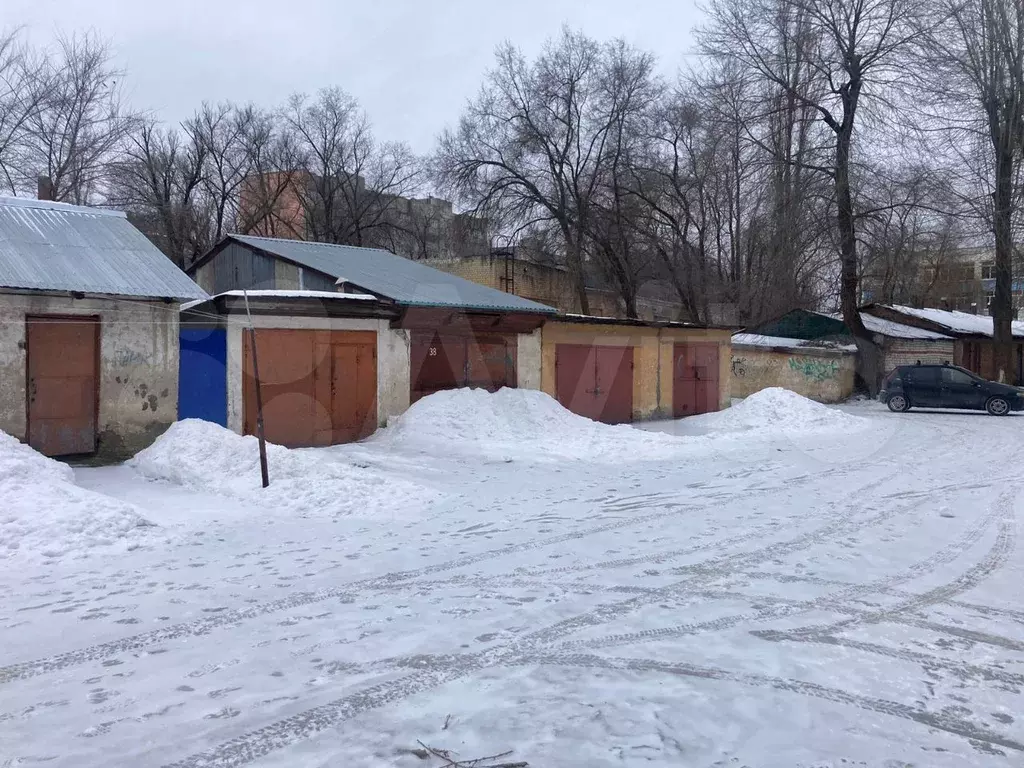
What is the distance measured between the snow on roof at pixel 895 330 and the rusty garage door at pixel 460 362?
20.5 metres

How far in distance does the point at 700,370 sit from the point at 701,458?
9.42m

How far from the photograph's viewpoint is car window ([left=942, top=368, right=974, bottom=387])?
2472 centimetres

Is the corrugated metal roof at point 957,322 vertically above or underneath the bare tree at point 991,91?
underneath

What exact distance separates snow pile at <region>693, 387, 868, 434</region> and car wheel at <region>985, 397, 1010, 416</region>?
6.25 metres

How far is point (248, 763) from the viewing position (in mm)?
3521

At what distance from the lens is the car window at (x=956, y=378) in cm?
2472

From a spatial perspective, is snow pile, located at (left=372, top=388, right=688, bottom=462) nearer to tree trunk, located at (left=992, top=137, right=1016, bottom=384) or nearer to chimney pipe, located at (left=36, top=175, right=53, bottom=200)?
chimney pipe, located at (left=36, top=175, right=53, bottom=200)

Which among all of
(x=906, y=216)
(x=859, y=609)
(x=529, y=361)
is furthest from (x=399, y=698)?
(x=906, y=216)

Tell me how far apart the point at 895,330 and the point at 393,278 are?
2471 cm

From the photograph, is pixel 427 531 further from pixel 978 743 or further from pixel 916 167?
pixel 916 167

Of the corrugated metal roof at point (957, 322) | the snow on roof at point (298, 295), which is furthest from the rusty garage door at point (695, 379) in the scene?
the corrugated metal roof at point (957, 322)

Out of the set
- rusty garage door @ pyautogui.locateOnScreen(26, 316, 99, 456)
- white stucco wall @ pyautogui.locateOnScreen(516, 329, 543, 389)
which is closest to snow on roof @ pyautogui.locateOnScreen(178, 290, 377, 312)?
rusty garage door @ pyautogui.locateOnScreen(26, 316, 99, 456)

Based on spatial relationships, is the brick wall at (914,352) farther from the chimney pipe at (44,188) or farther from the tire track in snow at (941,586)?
the chimney pipe at (44,188)

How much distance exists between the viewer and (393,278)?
18.3m
